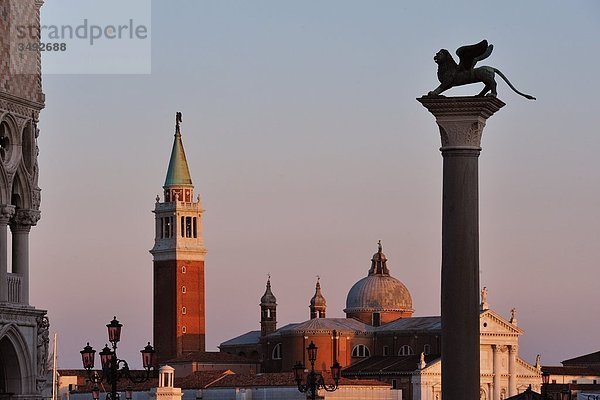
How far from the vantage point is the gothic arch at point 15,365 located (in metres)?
23.6

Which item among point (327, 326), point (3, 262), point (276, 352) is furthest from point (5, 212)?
point (276, 352)

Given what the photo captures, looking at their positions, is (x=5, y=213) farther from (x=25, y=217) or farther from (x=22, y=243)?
(x=22, y=243)

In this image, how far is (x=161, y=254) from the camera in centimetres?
13488

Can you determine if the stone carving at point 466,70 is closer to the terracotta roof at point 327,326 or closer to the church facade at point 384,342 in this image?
the church facade at point 384,342

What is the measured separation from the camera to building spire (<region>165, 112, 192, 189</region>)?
137 m

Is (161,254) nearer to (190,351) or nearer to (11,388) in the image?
(190,351)

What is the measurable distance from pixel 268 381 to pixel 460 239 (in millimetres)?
98118

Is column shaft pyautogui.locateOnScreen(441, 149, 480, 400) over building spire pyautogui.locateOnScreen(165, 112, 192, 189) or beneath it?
beneath

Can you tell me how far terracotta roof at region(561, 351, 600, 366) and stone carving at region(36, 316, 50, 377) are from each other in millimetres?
125266

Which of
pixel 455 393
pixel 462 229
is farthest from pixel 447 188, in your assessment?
pixel 455 393

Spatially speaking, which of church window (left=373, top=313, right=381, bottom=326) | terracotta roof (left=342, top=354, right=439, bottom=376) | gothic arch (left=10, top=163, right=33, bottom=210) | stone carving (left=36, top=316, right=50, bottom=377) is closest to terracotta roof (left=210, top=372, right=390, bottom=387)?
terracotta roof (left=342, top=354, right=439, bottom=376)

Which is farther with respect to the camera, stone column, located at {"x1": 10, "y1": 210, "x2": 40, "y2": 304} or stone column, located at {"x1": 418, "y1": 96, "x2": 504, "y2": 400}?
stone column, located at {"x1": 10, "y1": 210, "x2": 40, "y2": 304}

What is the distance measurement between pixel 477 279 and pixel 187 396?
4005 inches

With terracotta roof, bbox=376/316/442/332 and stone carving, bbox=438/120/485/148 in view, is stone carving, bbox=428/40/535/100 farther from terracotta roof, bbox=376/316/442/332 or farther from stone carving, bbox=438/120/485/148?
terracotta roof, bbox=376/316/442/332
